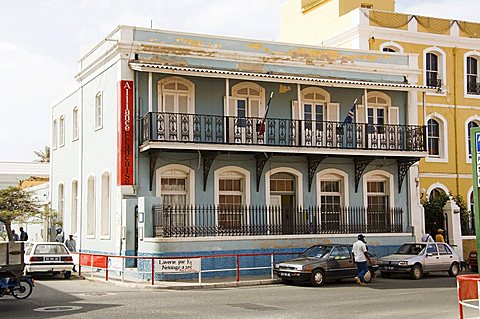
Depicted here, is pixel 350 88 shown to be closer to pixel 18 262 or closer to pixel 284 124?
pixel 284 124

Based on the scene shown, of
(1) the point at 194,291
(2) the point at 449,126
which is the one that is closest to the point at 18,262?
(1) the point at 194,291

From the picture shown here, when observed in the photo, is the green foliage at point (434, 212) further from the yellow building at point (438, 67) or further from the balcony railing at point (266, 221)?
the balcony railing at point (266, 221)

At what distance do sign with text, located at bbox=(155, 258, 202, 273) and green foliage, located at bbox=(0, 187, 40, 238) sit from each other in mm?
13168

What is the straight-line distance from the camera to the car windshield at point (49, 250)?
2430cm

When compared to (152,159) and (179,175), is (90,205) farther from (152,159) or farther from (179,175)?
(152,159)

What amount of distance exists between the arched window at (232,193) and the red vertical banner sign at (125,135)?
327cm

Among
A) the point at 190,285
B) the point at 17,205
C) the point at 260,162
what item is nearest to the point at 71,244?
the point at 17,205

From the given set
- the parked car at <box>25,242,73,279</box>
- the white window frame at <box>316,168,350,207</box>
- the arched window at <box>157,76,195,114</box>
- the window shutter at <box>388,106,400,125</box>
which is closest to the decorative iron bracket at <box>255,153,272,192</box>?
the white window frame at <box>316,168,350,207</box>

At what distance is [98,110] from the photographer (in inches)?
1120

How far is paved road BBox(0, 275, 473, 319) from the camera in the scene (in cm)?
1536

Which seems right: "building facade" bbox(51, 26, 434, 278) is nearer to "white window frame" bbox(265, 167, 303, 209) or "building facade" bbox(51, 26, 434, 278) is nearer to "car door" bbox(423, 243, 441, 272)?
"white window frame" bbox(265, 167, 303, 209)

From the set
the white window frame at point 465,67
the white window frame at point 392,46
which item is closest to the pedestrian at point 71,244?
the white window frame at point 392,46

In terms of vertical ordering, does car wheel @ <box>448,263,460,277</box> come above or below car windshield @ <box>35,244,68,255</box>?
below

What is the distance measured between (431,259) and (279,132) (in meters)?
7.10
